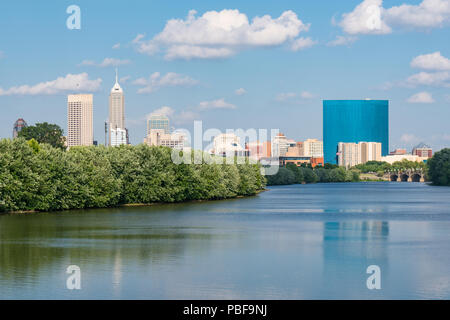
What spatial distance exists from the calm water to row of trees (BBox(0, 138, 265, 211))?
365 cm

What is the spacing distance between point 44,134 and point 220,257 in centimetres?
11609

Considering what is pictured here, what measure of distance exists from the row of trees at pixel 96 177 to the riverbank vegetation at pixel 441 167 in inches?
3304

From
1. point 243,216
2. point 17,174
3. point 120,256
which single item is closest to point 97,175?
point 17,174

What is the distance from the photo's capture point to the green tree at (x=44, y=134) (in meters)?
140

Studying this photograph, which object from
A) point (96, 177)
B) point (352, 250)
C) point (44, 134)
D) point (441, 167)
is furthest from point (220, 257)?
point (441, 167)

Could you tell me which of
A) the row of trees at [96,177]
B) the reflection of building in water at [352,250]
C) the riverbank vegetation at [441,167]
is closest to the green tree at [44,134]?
the row of trees at [96,177]

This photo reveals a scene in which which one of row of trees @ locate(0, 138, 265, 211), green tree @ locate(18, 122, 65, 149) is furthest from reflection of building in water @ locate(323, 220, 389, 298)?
green tree @ locate(18, 122, 65, 149)

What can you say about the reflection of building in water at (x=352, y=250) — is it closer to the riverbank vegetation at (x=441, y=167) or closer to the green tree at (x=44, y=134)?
the green tree at (x=44, y=134)

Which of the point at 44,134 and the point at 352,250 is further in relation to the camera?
the point at 44,134

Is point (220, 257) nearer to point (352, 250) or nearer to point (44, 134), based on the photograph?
point (352, 250)

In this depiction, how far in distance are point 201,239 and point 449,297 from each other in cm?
1909

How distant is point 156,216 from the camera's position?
57.2 meters

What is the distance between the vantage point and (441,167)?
16300 centimetres

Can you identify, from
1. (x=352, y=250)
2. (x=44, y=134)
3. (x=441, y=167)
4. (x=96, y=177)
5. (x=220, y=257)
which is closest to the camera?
(x=220, y=257)
